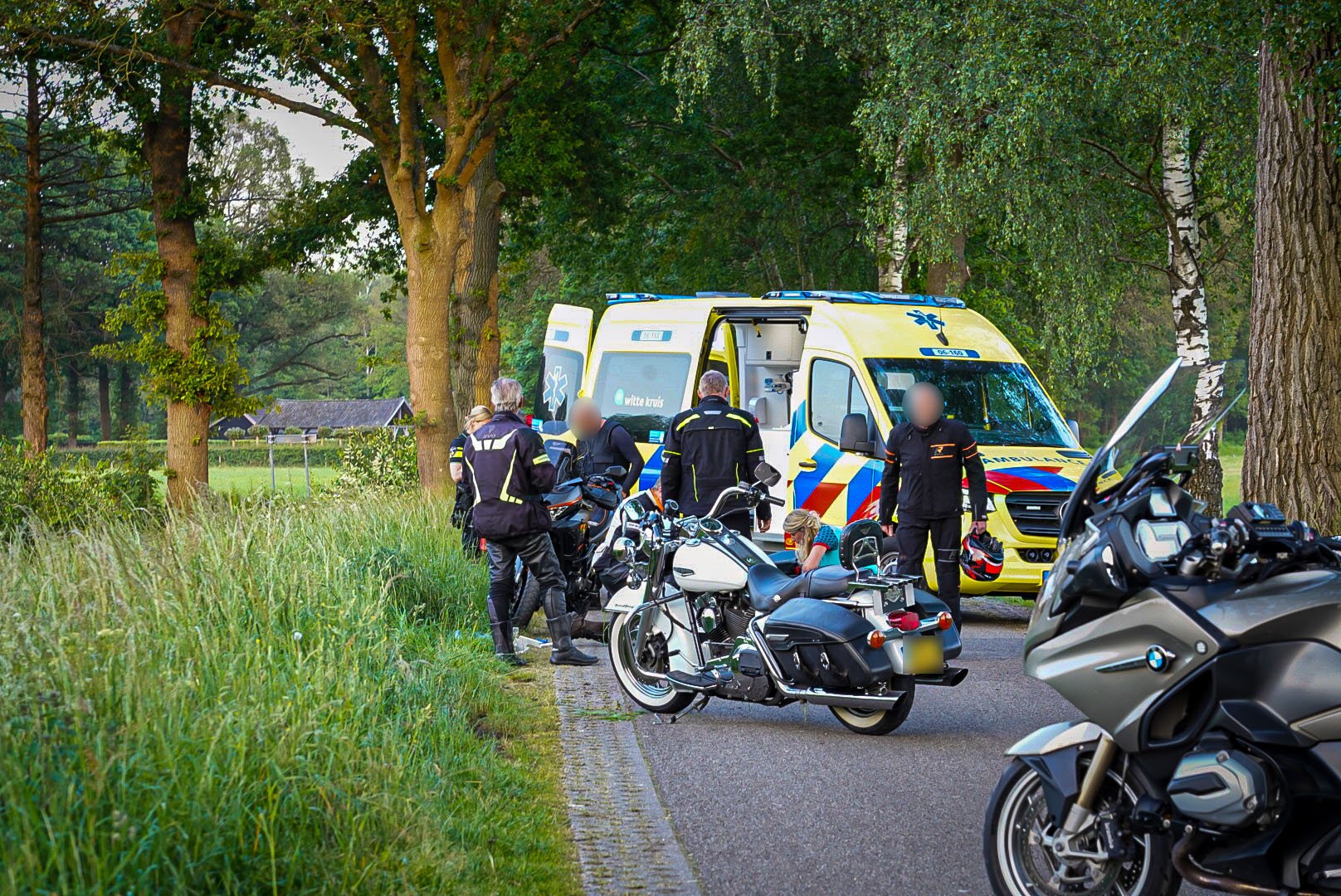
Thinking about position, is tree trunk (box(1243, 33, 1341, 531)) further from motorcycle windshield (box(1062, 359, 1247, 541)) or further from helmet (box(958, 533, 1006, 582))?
motorcycle windshield (box(1062, 359, 1247, 541))

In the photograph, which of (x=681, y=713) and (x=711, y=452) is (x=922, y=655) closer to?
(x=681, y=713)

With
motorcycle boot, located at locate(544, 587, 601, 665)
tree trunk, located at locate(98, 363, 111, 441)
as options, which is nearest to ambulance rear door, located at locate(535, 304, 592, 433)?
motorcycle boot, located at locate(544, 587, 601, 665)

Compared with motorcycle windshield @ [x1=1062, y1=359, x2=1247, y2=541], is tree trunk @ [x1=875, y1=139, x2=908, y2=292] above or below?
above

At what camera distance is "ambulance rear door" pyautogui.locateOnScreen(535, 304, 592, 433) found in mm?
16438

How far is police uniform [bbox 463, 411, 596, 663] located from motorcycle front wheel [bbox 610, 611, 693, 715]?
142 cm

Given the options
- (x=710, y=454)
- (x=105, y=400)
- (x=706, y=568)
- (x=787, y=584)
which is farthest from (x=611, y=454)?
(x=105, y=400)

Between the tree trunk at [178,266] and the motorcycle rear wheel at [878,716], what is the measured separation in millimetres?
18578

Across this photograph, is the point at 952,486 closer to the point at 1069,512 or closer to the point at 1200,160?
the point at 1069,512

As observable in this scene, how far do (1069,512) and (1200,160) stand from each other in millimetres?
18614

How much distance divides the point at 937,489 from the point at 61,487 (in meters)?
14.0

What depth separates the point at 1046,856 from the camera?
4.67 meters

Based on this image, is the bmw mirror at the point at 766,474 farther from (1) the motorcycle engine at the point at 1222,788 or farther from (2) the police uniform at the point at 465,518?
(1) the motorcycle engine at the point at 1222,788

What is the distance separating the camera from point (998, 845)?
4.72 m

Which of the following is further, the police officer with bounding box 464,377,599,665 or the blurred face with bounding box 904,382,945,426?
the blurred face with bounding box 904,382,945,426
